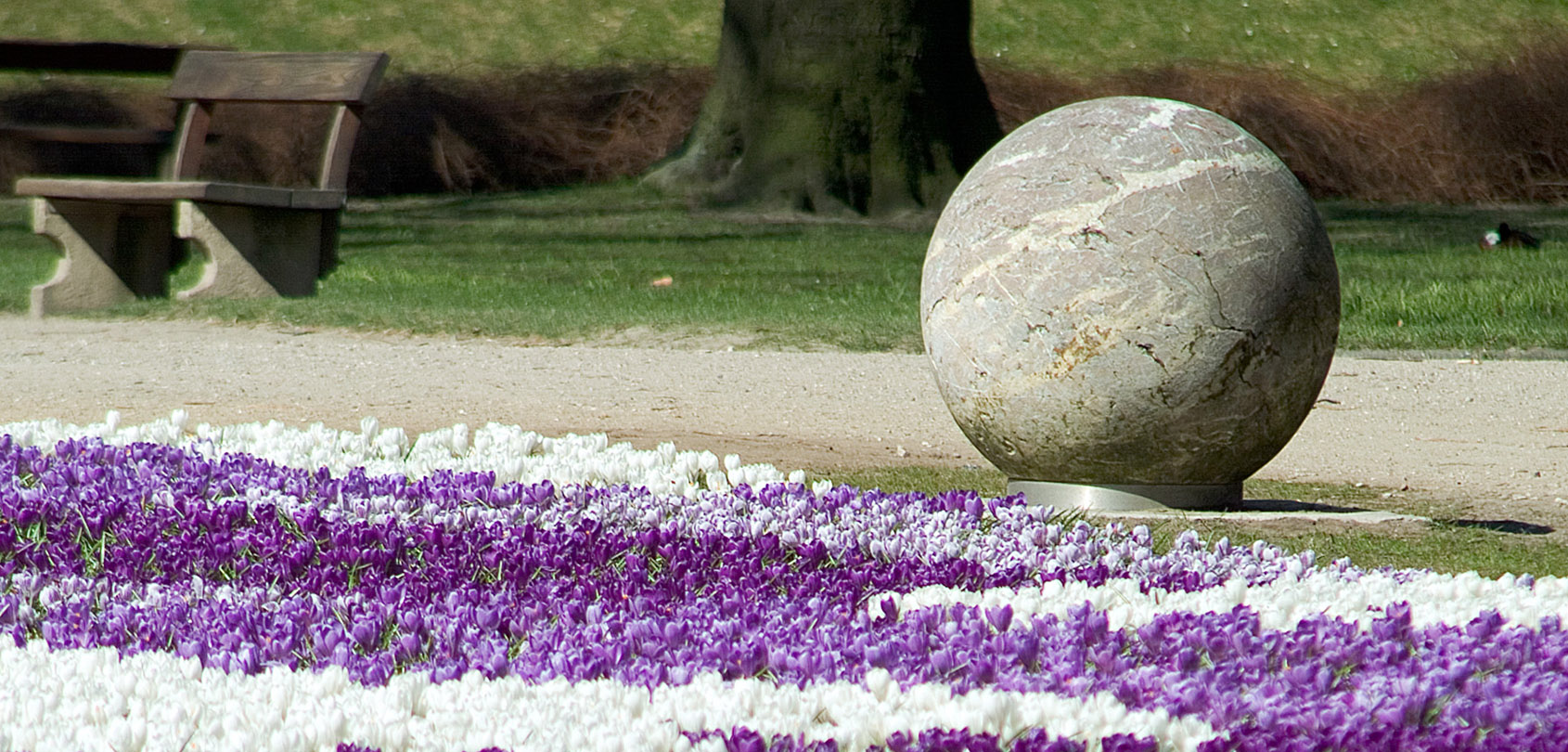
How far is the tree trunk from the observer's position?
17.7 m

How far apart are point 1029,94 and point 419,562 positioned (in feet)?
64.0

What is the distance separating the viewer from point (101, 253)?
42.0 ft

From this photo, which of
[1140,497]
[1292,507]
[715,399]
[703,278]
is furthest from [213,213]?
[1292,507]

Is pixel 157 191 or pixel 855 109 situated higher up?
pixel 157 191

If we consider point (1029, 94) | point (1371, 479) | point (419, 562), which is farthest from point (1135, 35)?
point (419, 562)

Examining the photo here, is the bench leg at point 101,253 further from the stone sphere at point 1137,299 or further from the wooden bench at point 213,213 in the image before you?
the stone sphere at point 1137,299

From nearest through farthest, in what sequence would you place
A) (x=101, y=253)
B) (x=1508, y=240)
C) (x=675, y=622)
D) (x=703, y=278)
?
(x=675, y=622), (x=101, y=253), (x=703, y=278), (x=1508, y=240)

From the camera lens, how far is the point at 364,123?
913 inches

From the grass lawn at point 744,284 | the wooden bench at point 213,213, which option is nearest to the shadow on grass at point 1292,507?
the grass lawn at point 744,284

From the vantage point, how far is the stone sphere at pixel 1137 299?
18.8 ft

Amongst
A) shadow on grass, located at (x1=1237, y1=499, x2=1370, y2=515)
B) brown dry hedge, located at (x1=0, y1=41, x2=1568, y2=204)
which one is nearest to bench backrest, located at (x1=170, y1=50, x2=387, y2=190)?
shadow on grass, located at (x1=1237, y1=499, x2=1370, y2=515)

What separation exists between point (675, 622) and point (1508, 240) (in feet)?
47.1

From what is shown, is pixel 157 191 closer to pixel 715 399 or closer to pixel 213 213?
pixel 213 213

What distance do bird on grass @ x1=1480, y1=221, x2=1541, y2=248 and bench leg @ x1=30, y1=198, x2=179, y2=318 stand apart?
35.5 ft
